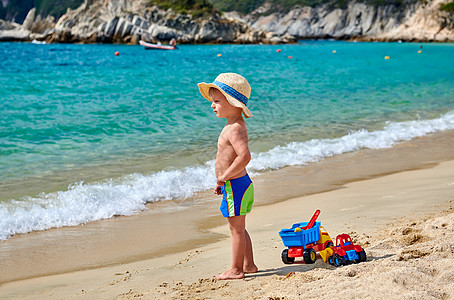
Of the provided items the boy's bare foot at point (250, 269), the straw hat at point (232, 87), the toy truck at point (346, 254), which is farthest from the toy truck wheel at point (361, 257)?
the straw hat at point (232, 87)

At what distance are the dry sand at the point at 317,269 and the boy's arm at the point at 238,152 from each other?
0.80 metres

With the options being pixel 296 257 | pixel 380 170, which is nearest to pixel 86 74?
pixel 380 170

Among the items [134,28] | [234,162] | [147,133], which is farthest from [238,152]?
[134,28]

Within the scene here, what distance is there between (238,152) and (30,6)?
150 metres

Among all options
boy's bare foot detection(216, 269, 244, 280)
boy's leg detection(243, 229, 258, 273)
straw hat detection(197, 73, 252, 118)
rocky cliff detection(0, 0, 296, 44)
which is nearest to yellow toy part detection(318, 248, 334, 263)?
boy's leg detection(243, 229, 258, 273)

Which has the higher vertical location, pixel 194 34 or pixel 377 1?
pixel 377 1

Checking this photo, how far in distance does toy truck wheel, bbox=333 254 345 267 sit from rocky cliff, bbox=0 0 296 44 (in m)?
87.4

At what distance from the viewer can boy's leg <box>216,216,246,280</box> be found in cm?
386

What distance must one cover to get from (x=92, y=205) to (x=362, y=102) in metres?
13.4

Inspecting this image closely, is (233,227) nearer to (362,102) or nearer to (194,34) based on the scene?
(362,102)

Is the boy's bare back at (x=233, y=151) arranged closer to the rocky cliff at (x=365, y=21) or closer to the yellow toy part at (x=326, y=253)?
the yellow toy part at (x=326, y=253)

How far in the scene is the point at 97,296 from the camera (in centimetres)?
379

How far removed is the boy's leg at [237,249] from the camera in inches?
152

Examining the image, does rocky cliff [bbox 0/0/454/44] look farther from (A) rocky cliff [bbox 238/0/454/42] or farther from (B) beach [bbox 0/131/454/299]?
(B) beach [bbox 0/131/454/299]
